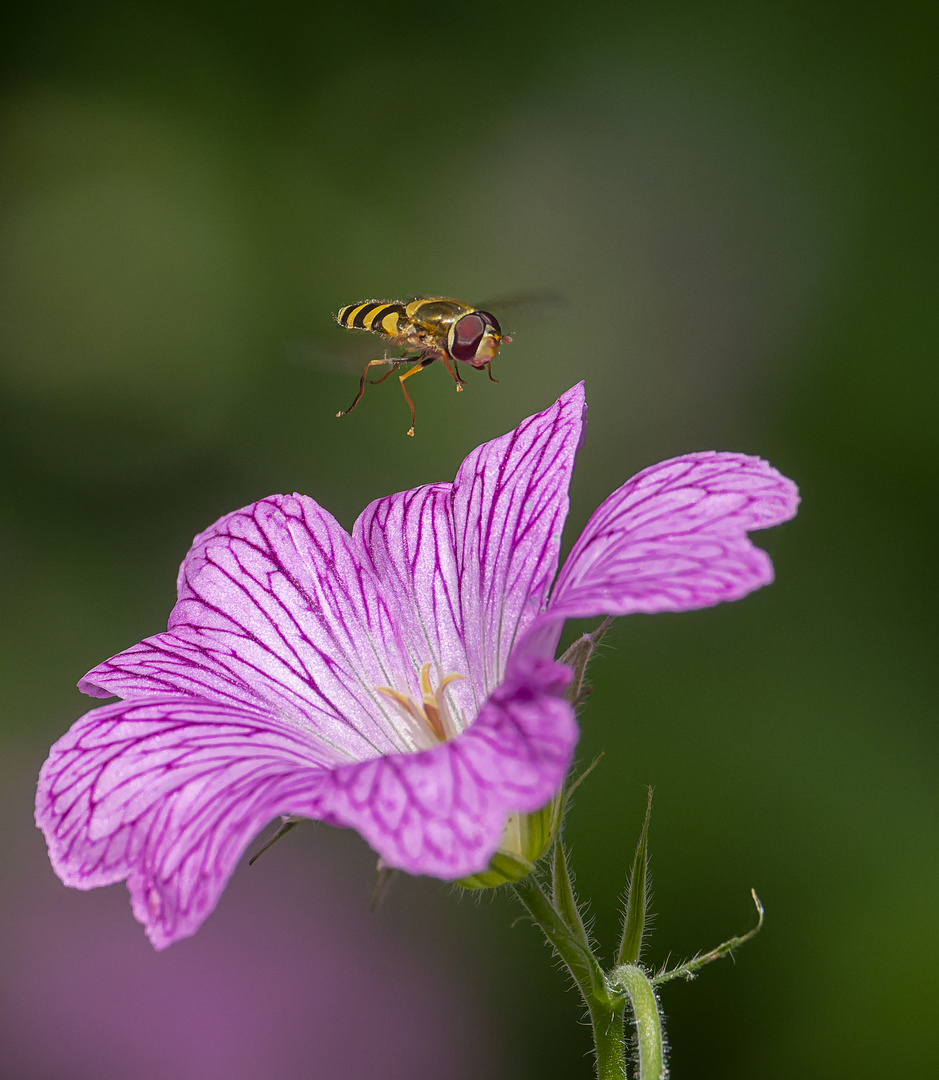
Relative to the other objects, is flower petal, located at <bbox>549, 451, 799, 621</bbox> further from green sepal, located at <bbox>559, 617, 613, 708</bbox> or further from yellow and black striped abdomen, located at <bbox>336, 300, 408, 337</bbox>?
yellow and black striped abdomen, located at <bbox>336, 300, 408, 337</bbox>

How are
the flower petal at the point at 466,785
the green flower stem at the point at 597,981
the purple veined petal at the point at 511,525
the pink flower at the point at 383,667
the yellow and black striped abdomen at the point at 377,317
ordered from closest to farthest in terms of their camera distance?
the flower petal at the point at 466,785 → the pink flower at the point at 383,667 → the green flower stem at the point at 597,981 → the purple veined petal at the point at 511,525 → the yellow and black striped abdomen at the point at 377,317

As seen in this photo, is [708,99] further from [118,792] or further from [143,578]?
[118,792]

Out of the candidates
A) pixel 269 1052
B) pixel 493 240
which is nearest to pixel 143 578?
pixel 269 1052

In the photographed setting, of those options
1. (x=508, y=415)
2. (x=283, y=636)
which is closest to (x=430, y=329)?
(x=283, y=636)

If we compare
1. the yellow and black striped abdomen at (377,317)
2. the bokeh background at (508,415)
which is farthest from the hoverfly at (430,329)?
the bokeh background at (508,415)

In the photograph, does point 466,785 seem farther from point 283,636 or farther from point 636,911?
point 283,636

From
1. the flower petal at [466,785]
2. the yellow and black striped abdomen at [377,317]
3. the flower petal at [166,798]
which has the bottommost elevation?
the flower petal at [466,785]

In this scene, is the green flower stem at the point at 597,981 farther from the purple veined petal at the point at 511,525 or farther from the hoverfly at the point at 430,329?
the hoverfly at the point at 430,329
